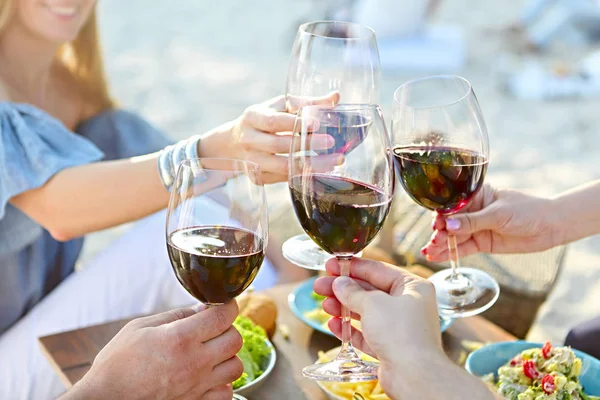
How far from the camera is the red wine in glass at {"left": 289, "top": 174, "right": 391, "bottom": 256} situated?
1159 millimetres

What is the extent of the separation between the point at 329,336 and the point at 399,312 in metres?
0.64

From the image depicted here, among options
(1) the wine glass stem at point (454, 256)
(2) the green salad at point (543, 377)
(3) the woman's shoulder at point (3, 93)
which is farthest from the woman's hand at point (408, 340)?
(3) the woman's shoulder at point (3, 93)

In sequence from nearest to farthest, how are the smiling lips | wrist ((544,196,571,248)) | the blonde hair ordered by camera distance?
wrist ((544,196,571,248)) < the smiling lips < the blonde hair

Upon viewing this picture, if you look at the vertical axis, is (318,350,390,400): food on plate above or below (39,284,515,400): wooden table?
above

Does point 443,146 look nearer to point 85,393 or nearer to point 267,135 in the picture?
point 267,135

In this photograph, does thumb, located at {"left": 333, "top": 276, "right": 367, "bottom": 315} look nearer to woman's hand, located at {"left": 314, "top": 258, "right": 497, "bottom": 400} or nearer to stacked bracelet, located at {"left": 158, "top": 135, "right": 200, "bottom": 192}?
woman's hand, located at {"left": 314, "top": 258, "right": 497, "bottom": 400}

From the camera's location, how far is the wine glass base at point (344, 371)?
1.20 metres

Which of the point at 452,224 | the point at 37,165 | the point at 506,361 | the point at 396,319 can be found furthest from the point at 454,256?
the point at 37,165

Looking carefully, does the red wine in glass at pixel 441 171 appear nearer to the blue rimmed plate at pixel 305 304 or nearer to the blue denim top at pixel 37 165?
the blue rimmed plate at pixel 305 304

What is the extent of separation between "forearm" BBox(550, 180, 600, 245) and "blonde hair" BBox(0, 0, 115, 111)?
1.60m

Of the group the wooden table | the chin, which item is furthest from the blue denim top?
the wooden table

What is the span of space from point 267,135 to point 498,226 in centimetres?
55

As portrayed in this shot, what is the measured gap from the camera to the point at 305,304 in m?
1.82

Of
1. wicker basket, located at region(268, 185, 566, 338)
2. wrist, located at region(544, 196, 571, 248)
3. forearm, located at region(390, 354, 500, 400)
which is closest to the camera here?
forearm, located at region(390, 354, 500, 400)
